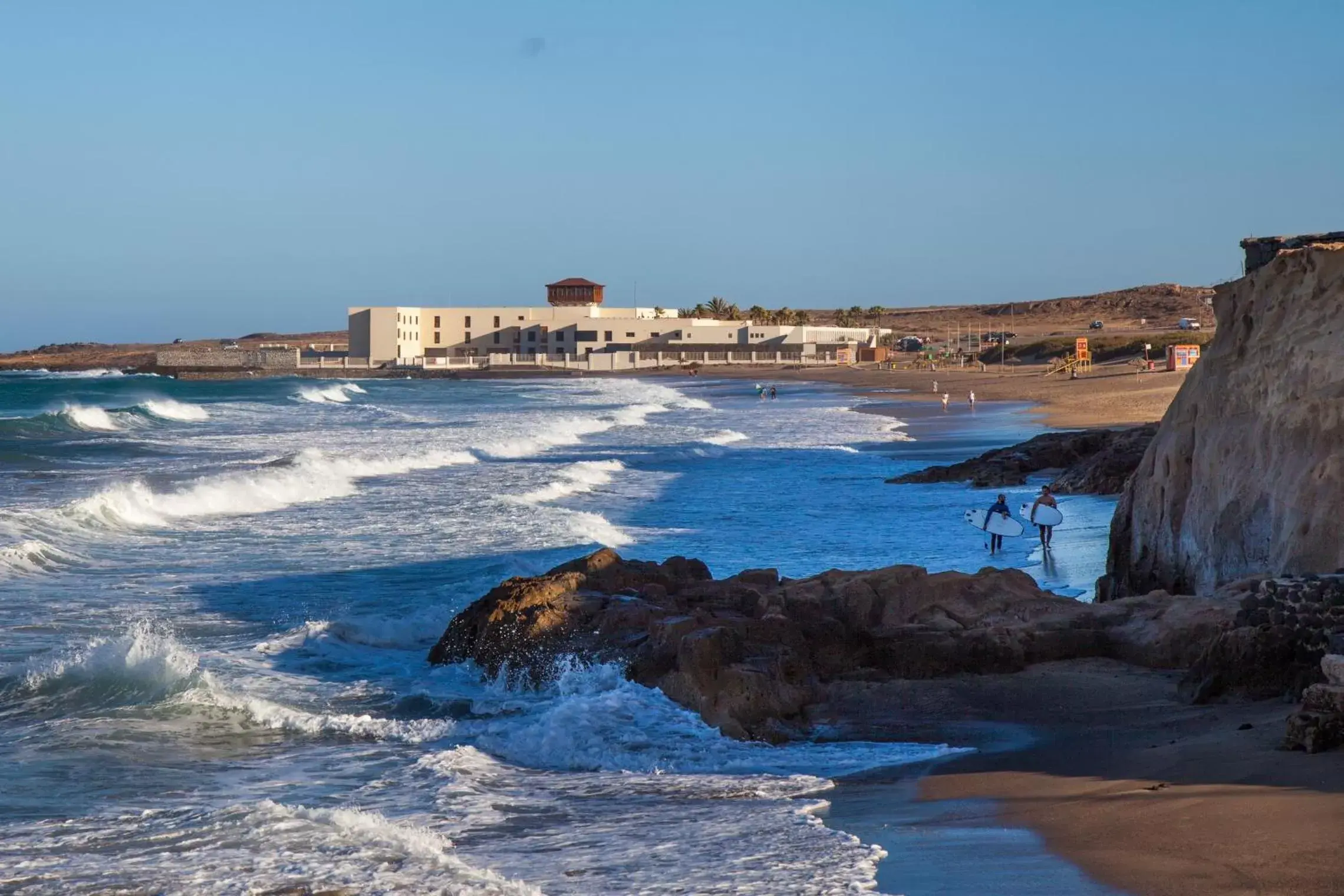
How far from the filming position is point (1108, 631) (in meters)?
10.3

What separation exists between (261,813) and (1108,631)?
19.6ft

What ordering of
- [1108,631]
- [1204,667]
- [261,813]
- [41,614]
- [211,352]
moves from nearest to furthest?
[261,813] → [1204,667] → [1108,631] → [41,614] → [211,352]

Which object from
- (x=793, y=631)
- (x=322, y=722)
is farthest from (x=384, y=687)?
(x=793, y=631)

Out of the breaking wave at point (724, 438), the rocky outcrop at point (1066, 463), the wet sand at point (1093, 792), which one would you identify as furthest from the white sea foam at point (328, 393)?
the wet sand at point (1093, 792)

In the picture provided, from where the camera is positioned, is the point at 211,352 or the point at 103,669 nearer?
the point at 103,669

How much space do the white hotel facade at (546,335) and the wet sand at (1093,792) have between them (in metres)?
101

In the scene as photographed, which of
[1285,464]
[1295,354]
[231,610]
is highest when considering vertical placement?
[1295,354]

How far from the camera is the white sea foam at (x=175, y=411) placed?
2211 inches

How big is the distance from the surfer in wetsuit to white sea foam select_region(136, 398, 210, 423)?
4207 cm

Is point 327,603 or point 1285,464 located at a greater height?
point 1285,464

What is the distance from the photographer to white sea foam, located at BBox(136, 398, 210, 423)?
5616 centimetres

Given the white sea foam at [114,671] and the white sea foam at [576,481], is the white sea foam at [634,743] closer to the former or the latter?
the white sea foam at [114,671]

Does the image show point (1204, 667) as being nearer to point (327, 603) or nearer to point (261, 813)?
point (261, 813)

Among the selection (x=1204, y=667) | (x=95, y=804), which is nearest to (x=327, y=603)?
(x=95, y=804)
